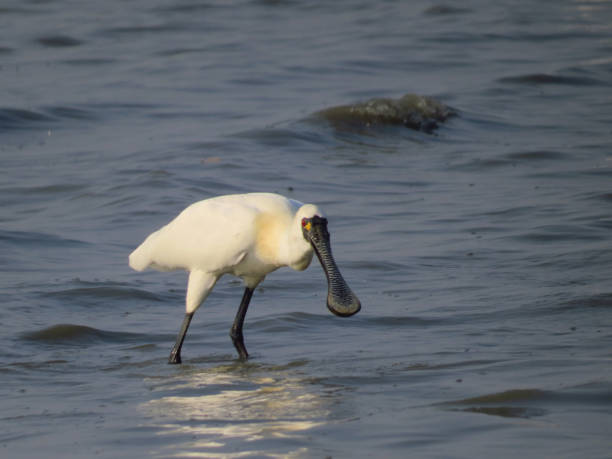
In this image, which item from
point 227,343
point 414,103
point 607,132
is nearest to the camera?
point 227,343

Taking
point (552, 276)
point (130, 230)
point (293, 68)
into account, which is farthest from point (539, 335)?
point (293, 68)

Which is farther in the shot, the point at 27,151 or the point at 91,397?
the point at 27,151

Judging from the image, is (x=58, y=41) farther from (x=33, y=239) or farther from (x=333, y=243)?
(x=333, y=243)

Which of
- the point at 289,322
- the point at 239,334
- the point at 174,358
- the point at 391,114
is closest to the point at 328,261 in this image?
the point at 239,334

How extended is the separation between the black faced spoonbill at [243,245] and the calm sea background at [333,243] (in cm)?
45

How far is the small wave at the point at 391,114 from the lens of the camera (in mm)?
17875

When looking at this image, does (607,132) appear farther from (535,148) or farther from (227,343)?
(227,343)

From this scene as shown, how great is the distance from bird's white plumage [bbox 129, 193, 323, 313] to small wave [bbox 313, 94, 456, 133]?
9.81 m

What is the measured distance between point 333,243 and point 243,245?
3777mm

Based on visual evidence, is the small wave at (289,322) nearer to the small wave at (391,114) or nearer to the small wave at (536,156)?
the small wave at (536,156)

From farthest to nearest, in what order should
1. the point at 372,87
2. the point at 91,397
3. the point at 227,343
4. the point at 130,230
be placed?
the point at 372,87 → the point at 130,230 → the point at 227,343 → the point at 91,397

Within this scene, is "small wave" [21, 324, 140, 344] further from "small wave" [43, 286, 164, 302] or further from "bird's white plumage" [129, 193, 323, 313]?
"small wave" [43, 286, 164, 302]

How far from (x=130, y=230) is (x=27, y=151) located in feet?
15.5

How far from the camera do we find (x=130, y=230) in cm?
1201
